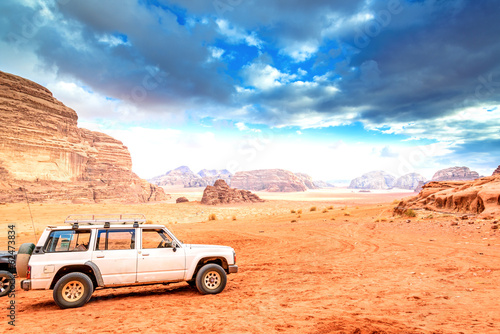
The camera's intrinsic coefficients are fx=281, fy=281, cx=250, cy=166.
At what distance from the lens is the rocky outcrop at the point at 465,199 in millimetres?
20078

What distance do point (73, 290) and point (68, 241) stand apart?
3.89ft

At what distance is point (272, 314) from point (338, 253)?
327 inches

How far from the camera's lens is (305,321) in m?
5.52

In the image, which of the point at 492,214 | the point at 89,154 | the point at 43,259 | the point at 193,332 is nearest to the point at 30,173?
the point at 89,154

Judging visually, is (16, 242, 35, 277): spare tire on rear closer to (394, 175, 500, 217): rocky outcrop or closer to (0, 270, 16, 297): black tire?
(0, 270, 16, 297): black tire

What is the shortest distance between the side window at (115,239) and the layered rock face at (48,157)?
6011 centimetres

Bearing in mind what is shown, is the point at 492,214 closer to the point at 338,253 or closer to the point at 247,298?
the point at 338,253

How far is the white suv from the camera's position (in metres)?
6.74

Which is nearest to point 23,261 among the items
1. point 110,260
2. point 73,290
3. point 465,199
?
point 73,290

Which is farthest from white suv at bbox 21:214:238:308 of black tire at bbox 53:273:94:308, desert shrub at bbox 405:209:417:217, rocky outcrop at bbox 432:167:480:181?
rocky outcrop at bbox 432:167:480:181

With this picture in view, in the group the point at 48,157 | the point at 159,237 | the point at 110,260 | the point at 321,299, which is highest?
the point at 48,157

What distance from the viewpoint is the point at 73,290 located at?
6.84 meters

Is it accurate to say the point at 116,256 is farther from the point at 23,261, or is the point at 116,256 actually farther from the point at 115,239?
the point at 23,261

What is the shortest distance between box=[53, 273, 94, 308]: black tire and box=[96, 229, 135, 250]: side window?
2.60ft
